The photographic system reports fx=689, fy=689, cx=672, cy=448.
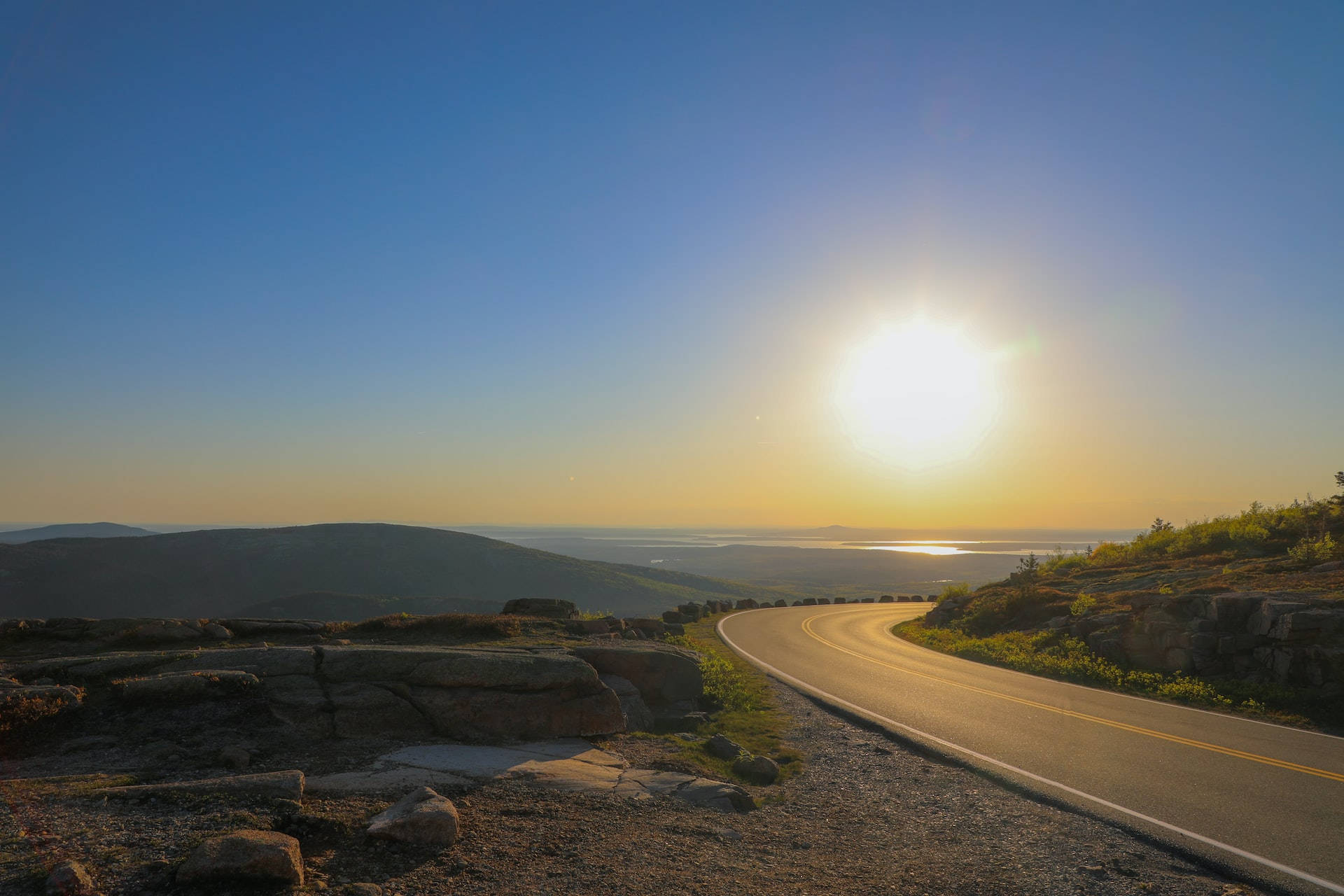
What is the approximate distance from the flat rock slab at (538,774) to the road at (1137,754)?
14.6 ft

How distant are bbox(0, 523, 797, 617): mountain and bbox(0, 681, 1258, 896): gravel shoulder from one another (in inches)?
3016

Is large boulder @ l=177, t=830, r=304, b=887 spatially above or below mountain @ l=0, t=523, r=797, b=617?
above

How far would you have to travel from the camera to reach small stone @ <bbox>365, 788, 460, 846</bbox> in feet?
20.4

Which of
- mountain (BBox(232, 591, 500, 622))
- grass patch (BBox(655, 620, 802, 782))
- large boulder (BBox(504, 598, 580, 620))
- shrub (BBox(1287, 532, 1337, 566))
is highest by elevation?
shrub (BBox(1287, 532, 1337, 566))

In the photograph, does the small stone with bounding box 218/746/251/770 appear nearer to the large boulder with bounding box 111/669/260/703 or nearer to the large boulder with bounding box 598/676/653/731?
the large boulder with bounding box 111/669/260/703

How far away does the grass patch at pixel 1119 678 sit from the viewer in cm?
1413

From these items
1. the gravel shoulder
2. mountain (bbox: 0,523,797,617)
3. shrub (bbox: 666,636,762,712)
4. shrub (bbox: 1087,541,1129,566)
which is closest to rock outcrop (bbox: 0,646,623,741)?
the gravel shoulder

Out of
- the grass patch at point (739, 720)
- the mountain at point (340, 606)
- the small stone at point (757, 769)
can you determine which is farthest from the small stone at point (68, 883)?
the mountain at point (340, 606)

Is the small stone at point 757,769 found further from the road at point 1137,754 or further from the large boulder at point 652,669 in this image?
the large boulder at point 652,669

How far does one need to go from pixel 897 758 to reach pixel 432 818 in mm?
7786

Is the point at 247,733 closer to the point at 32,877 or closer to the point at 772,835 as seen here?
the point at 32,877

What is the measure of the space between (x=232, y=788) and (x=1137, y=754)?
1238 cm

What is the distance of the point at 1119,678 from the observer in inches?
702

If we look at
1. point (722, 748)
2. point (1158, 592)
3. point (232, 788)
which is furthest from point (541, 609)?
point (1158, 592)
